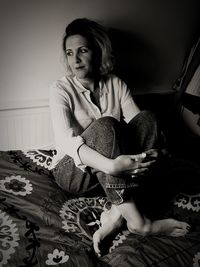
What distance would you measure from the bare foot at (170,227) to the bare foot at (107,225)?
129 mm

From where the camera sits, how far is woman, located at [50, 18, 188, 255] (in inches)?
43.3

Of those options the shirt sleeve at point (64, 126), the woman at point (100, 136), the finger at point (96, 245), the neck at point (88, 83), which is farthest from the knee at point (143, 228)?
the neck at point (88, 83)

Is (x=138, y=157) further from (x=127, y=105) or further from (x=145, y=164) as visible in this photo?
(x=127, y=105)

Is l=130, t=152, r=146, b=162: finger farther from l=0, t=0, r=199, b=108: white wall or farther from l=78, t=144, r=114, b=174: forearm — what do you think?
l=0, t=0, r=199, b=108: white wall

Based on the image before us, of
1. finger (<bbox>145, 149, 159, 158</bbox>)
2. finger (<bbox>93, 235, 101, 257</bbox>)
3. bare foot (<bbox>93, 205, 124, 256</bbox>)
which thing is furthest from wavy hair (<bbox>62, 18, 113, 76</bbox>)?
finger (<bbox>93, 235, 101, 257</bbox>)

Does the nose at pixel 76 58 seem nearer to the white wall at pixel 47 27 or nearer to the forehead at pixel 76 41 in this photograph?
the forehead at pixel 76 41

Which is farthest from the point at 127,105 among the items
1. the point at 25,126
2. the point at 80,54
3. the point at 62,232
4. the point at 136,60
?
the point at 62,232

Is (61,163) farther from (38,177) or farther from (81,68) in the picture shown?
(81,68)

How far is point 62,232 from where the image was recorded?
1113 mm

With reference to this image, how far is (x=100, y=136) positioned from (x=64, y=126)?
0.62 ft

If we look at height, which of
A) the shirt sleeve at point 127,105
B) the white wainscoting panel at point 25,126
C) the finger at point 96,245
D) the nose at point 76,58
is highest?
the nose at point 76,58

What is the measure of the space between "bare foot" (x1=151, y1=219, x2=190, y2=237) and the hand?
22 cm

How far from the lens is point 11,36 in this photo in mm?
1484

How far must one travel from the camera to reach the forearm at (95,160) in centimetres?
107
